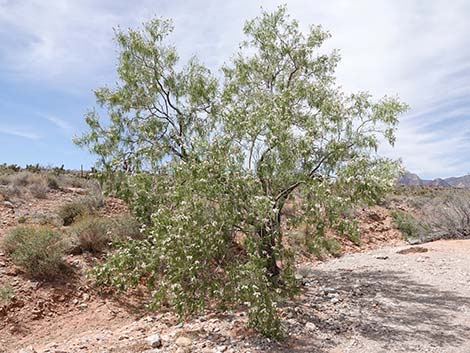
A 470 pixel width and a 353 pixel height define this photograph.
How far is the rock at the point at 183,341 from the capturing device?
6863 millimetres

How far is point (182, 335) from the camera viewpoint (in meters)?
7.28

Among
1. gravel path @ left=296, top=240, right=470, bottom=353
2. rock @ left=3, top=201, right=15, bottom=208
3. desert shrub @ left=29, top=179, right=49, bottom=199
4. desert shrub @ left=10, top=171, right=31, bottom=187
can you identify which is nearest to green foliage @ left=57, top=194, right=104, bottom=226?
rock @ left=3, top=201, right=15, bottom=208

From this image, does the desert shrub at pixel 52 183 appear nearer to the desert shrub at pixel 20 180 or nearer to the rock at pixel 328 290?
the desert shrub at pixel 20 180

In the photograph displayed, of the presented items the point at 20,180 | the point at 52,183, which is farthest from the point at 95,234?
the point at 52,183

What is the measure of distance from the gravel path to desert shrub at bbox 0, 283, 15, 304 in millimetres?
6456

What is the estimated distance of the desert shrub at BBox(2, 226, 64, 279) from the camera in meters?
10.0

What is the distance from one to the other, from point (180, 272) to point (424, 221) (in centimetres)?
1812

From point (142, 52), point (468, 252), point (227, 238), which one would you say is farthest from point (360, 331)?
point (468, 252)

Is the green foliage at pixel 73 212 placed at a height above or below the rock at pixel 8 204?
below

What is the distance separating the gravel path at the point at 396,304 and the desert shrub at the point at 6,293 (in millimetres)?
6456

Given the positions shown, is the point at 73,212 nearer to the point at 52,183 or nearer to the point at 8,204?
the point at 8,204

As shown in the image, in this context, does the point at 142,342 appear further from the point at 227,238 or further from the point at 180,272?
the point at 227,238

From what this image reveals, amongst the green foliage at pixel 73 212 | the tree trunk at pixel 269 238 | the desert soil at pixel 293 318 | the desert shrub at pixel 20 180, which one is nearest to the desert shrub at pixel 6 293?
the desert soil at pixel 293 318

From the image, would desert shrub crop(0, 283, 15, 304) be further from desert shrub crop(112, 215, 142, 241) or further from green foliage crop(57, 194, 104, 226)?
green foliage crop(57, 194, 104, 226)
